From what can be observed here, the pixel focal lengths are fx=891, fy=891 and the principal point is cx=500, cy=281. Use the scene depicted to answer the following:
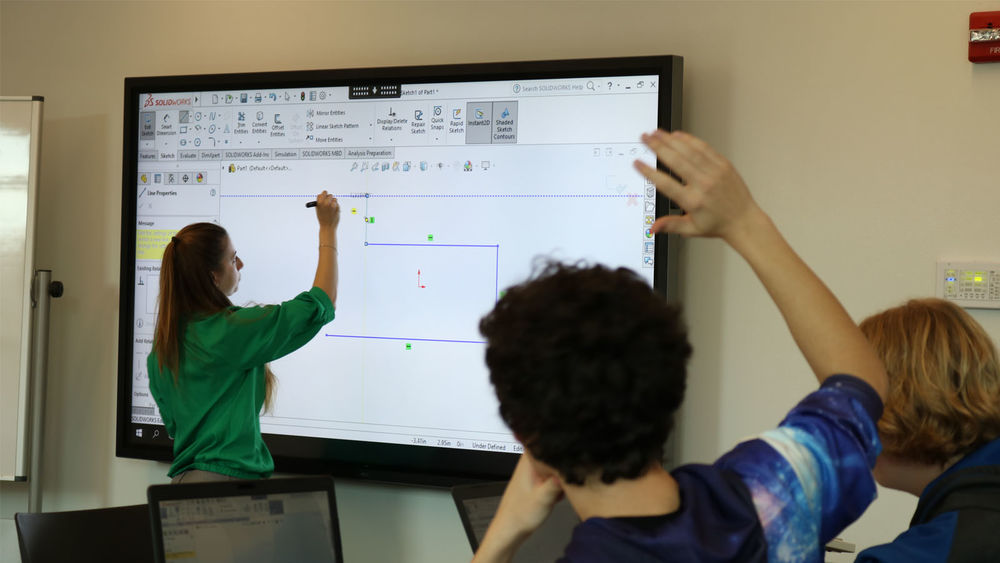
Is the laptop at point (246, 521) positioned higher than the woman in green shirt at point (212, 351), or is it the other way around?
the woman in green shirt at point (212, 351)

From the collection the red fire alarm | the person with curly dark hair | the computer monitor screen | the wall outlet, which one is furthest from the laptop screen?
the red fire alarm

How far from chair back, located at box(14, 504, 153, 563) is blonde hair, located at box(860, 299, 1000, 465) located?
1.70 meters

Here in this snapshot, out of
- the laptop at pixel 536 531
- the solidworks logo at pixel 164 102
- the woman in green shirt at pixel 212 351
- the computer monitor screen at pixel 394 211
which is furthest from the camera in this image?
the solidworks logo at pixel 164 102

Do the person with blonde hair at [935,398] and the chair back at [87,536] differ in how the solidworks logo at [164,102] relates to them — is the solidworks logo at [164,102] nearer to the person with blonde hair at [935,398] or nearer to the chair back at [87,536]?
the chair back at [87,536]

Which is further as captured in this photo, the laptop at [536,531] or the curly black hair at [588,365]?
the laptop at [536,531]

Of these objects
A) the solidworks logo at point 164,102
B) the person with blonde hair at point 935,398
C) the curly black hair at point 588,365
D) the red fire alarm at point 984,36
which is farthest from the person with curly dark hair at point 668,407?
the solidworks logo at point 164,102

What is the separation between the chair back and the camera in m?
2.00

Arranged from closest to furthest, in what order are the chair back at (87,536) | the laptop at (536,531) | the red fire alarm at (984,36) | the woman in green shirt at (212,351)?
1. the laptop at (536,531)
2. the chair back at (87,536)
3. the woman in green shirt at (212,351)
4. the red fire alarm at (984,36)

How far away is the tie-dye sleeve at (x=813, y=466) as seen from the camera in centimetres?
76

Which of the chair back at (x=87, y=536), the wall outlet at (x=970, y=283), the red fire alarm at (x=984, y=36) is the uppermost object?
the red fire alarm at (x=984, y=36)

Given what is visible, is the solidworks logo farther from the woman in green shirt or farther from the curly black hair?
the curly black hair

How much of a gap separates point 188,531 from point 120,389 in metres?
1.43

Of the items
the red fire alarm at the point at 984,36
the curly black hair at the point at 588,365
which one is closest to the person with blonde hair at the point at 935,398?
the curly black hair at the point at 588,365

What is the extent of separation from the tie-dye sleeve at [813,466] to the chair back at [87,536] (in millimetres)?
1739
